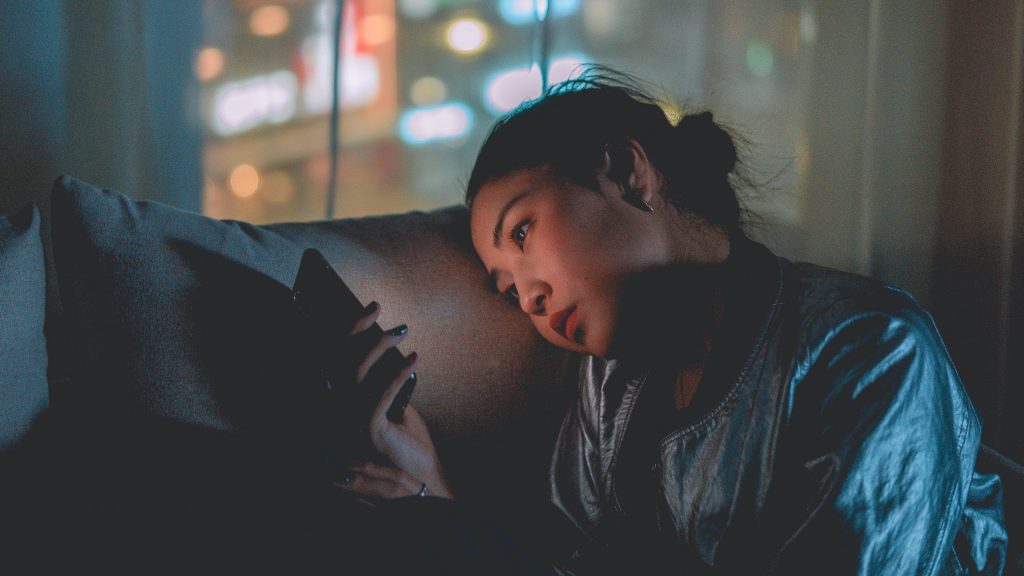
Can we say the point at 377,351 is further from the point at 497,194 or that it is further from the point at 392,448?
the point at 497,194

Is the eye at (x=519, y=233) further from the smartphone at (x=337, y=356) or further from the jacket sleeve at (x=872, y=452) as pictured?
the jacket sleeve at (x=872, y=452)

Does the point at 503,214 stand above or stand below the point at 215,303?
above

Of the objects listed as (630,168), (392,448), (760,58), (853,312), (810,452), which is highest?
(760,58)

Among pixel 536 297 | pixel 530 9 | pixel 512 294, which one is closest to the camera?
pixel 536 297

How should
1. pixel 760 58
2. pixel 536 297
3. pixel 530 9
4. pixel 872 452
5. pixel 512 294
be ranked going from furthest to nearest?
pixel 530 9 < pixel 760 58 < pixel 512 294 < pixel 536 297 < pixel 872 452

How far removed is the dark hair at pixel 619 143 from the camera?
1051 millimetres

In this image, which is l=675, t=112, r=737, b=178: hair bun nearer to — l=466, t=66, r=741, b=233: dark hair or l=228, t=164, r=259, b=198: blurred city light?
l=466, t=66, r=741, b=233: dark hair

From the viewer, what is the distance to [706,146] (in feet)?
3.62

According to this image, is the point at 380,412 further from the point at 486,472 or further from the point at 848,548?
the point at 848,548

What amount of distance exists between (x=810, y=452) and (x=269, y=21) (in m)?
1.41

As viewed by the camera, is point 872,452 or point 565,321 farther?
point 565,321

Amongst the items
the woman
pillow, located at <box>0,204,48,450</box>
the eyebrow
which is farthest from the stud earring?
pillow, located at <box>0,204,48,450</box>

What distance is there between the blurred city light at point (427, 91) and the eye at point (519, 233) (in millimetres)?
947

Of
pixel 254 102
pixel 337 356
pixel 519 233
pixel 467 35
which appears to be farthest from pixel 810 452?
pixel 254 102
